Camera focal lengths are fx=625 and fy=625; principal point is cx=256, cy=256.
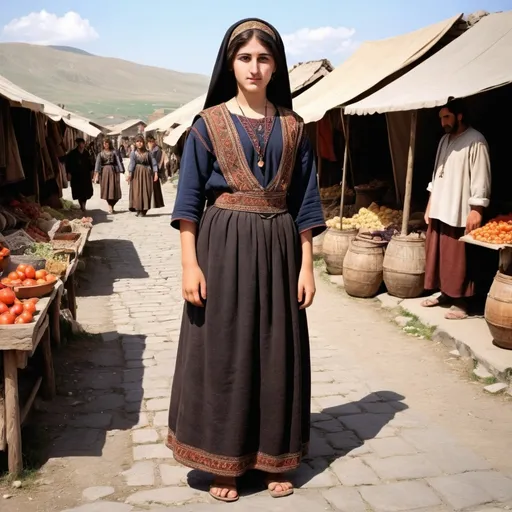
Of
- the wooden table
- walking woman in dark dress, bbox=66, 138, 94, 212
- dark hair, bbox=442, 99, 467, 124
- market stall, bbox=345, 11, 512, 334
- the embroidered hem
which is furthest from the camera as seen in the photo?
walking woman in dark dress, bbox=66, 138, 94, 212

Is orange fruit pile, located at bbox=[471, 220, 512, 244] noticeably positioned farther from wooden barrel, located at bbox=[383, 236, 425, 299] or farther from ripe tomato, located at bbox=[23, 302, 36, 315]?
ripe tomato, located at bbox=[23, 302, 36, 315]

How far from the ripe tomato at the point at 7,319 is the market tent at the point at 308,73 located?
11.0 metres

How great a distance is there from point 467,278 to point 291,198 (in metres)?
3.53

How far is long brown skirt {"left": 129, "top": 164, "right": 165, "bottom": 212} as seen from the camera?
1503 cm

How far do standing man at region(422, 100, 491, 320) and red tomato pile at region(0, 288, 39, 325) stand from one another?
400cm

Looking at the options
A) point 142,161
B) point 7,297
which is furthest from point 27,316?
point 142,161

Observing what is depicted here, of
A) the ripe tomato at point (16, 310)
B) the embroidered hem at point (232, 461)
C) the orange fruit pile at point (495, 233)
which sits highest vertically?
the orange fruit pile at point (495, 233)

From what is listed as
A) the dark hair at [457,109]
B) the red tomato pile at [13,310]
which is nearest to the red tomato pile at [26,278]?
the red tomato pile at [13,310]

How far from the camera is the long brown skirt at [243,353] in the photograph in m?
2.91

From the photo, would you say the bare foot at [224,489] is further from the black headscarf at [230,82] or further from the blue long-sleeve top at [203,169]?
the black headscarf at [230,82]

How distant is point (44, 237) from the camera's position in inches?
313

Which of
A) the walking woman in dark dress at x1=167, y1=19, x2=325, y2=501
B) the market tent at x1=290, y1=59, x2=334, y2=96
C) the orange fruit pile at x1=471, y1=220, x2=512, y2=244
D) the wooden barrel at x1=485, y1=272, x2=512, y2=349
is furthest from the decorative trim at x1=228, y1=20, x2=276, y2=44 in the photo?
the market tent at x1=290, y1=59, x2=334, y2=96

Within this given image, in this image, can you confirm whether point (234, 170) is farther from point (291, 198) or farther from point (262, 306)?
point (262, 306)

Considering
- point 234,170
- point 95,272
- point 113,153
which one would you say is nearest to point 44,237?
point 95,272
